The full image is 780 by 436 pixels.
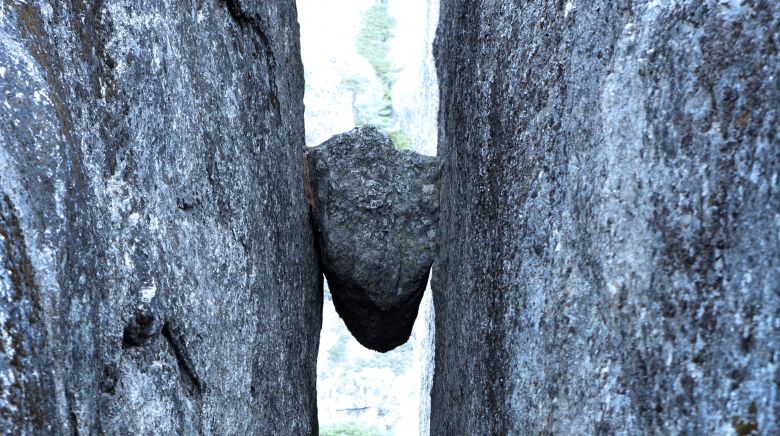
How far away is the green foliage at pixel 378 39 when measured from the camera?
16.6 feet

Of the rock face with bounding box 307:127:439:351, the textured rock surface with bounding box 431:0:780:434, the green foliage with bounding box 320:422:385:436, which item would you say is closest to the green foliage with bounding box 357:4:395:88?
the green foliage with bounding box 320:422:385:436

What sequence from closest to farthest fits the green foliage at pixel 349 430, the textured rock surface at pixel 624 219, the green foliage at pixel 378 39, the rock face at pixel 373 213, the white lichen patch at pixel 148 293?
the textured rock surface at pixel 624 219 < the white lichen patch at pixel 148 293 < the rock face at pixel 373 213 < the green foliage at pixel 349 430 < the green foliage at pixel 378 39

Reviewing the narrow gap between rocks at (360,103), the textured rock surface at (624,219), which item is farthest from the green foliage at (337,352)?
the textured rock surface at (624,219)

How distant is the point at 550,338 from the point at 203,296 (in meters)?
0.60

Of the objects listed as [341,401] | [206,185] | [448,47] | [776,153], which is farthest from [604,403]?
[341,401]

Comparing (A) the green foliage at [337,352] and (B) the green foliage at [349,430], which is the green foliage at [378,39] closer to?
(A) the green foliage at [337,352]

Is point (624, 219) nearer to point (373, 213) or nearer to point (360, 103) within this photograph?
point (373, 213)

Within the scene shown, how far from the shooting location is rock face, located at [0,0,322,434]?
1.05m

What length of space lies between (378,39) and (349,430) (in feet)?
7.71

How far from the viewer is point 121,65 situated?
1.33 meters

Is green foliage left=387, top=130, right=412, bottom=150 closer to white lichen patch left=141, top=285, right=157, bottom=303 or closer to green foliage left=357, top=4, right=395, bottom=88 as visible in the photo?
green foliage left=357, top=4, right=395, bottom=88

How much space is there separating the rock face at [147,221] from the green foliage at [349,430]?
2.67 m

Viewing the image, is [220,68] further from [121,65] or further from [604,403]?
[604,403]

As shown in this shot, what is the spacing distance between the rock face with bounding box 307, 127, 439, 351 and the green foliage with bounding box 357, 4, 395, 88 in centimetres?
294
